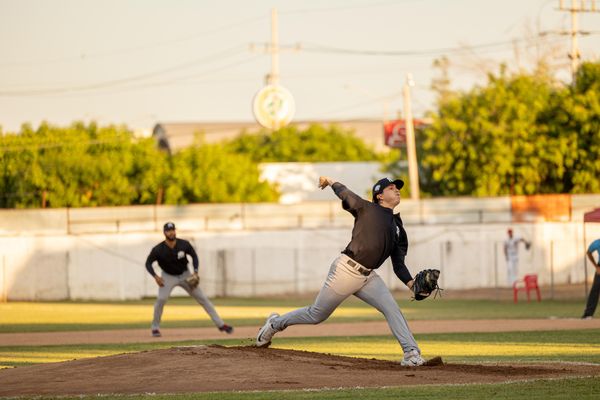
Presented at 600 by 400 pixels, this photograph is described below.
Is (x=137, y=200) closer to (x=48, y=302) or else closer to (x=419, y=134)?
(x=419, y=134)

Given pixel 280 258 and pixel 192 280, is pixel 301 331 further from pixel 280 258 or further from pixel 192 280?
pixel 280 258

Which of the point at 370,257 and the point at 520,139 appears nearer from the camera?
the point at 370,257

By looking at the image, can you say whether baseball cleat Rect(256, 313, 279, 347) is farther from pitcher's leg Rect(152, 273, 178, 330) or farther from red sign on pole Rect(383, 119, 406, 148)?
red sign on pole Rect(383, 119, 406, 148)

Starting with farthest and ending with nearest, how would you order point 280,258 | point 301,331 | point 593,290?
1. point 280,258
2. point 593,290
3. point 301,331

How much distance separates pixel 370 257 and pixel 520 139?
4574 cm

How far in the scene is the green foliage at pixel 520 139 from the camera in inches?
2226

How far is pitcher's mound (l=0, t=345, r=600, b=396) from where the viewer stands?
1179 centimetres

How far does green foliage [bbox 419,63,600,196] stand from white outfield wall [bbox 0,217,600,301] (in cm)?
1110

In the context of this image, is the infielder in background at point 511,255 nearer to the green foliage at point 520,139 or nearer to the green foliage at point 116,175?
the green foliage at point 520,139

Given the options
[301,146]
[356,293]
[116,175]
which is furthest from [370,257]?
[301,146]

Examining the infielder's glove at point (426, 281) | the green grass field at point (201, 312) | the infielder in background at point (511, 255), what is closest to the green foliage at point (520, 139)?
the infielder in background at point (511, 255)

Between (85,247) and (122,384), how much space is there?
31.2 meters

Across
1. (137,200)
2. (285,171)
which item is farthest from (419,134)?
(137,200)

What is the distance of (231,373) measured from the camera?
12453mm
